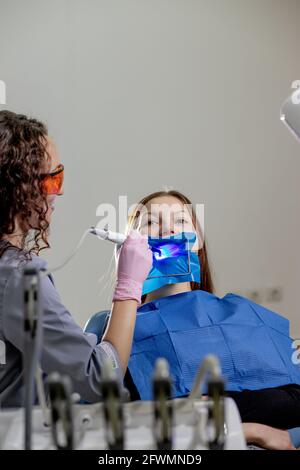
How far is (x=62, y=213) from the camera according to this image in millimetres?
3186

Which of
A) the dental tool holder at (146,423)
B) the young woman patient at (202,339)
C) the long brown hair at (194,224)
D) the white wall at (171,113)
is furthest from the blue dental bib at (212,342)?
the white wall at (171,113)

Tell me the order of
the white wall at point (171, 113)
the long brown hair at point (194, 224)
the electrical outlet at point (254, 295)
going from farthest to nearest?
the electrical outlet at point (254, 295) → the white wall at point (171, 113) → the long brown hair at point (194, 224)

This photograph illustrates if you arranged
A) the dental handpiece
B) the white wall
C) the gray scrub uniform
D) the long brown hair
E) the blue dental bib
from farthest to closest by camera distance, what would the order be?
the white wall < the long brown hair < the blue dental bib < the dental handpiece < the gray scrub uniform

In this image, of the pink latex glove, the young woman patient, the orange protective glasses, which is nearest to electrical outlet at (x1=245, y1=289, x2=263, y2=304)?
the young woman patient

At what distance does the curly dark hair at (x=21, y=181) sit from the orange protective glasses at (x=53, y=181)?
0.04 ft

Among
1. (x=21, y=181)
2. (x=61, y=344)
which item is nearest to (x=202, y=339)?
(x=61, y=344)

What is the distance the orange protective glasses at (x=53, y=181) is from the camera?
1.48m

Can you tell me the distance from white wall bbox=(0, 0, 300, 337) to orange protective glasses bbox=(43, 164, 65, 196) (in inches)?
65.7

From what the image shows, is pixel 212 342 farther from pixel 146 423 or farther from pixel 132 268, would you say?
pixel 146 423

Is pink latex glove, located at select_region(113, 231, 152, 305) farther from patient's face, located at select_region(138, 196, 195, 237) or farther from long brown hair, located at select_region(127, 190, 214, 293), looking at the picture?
long brown hair, located at select_region(127, 190, 214, 293)

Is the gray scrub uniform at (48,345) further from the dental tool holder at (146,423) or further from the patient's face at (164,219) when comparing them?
the patient's face at (164,219)

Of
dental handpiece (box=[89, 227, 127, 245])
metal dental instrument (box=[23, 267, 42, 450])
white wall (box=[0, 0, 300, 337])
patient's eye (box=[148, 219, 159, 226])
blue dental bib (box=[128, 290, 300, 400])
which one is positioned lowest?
blue dental bib (box=[128, 290, 300, 400])

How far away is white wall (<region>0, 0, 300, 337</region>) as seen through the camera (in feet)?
10.5

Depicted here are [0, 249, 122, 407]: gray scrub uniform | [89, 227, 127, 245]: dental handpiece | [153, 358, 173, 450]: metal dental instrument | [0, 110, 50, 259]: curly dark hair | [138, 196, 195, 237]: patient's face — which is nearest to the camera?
[153, 358, 173, 450]: metal dental instrument
